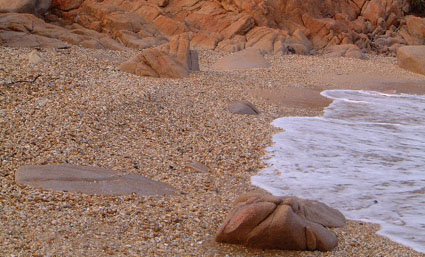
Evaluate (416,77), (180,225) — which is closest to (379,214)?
(180,225)

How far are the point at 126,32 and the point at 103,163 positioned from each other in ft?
39.7

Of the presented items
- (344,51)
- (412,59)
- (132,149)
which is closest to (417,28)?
(344,51)

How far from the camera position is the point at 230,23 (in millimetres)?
19953

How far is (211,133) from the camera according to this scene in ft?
25.5

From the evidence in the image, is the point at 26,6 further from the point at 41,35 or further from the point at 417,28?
the point at 417,28

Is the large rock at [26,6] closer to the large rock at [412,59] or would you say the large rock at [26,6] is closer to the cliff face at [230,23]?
the cliff face at [230,23]

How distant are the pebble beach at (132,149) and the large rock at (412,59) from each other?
7.05 metres

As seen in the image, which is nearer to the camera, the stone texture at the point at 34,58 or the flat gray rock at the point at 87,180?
the flat gray rock at the point at 87,180

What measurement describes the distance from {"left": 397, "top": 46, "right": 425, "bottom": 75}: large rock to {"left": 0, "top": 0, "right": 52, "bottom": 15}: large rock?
12.2 metres

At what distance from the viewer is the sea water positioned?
5.43 meters

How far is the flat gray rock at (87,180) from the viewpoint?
5.04 metres

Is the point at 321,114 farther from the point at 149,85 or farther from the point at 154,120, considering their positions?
the point at 154,120

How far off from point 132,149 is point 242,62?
9.82 meters

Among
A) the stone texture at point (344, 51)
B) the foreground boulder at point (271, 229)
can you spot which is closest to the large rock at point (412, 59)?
the stone texture at point (344, 51)
